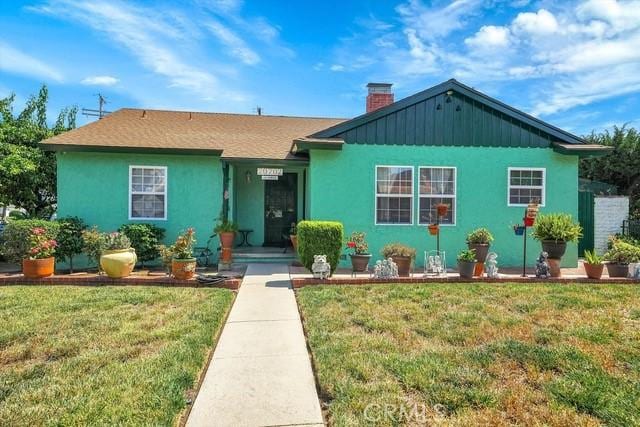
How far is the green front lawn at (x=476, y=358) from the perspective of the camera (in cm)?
297

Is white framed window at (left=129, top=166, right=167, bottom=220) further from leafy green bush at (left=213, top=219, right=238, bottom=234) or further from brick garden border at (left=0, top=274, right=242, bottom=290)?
brick garden border at (left=0, top=274, right=242, bottom=290)

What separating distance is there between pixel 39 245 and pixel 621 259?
12.7 m

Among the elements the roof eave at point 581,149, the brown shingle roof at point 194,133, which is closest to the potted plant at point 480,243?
the roof eave at point 581,149

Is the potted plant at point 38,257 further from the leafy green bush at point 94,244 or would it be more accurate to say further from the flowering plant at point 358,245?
the flowering plant at point 358,245

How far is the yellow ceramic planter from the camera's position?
306 inches

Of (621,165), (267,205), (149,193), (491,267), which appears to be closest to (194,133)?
(149,193)

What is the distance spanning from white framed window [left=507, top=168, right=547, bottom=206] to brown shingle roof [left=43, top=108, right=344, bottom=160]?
629cm

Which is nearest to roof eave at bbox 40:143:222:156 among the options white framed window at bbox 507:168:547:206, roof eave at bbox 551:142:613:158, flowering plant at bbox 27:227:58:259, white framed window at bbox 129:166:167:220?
white framed window at bbox 129:166:167:220

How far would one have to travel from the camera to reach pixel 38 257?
7801 mm

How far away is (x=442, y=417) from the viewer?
2.87m

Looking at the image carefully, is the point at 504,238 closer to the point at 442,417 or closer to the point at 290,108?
the point at 442,417

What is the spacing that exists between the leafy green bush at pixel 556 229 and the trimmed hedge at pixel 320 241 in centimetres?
485

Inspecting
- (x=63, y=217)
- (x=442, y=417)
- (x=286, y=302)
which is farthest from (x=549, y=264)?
(x=63, y=217)

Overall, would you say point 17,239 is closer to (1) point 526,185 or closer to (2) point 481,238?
(2) point 481,238
